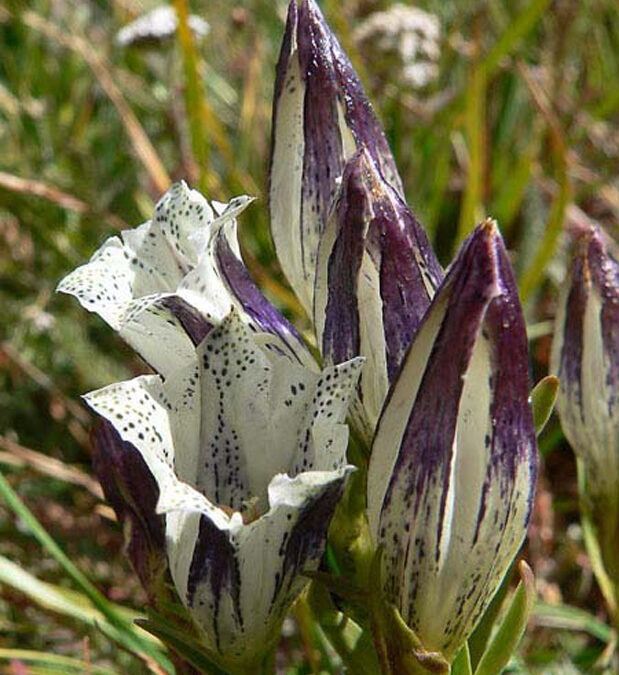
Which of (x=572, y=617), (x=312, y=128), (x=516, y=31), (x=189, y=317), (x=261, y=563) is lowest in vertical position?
(x=572, y=617)

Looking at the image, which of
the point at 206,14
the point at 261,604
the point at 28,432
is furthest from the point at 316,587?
the point at 206,14

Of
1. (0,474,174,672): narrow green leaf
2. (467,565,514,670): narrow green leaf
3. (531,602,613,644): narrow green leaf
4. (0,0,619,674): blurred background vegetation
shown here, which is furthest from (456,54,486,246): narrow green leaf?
(467,565,514,670): narrow green leaf

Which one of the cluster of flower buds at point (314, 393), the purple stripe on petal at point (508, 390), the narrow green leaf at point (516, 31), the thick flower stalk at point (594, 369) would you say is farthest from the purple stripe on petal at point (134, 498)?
the narrow green leaf at point (516, 31)

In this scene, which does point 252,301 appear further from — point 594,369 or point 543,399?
point 594,369

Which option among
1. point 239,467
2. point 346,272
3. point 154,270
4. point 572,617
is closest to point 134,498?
point 239,467

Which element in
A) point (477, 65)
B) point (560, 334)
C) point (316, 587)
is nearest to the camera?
point (316, 587)

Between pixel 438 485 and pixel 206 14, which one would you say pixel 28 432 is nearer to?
pixel 206 14
